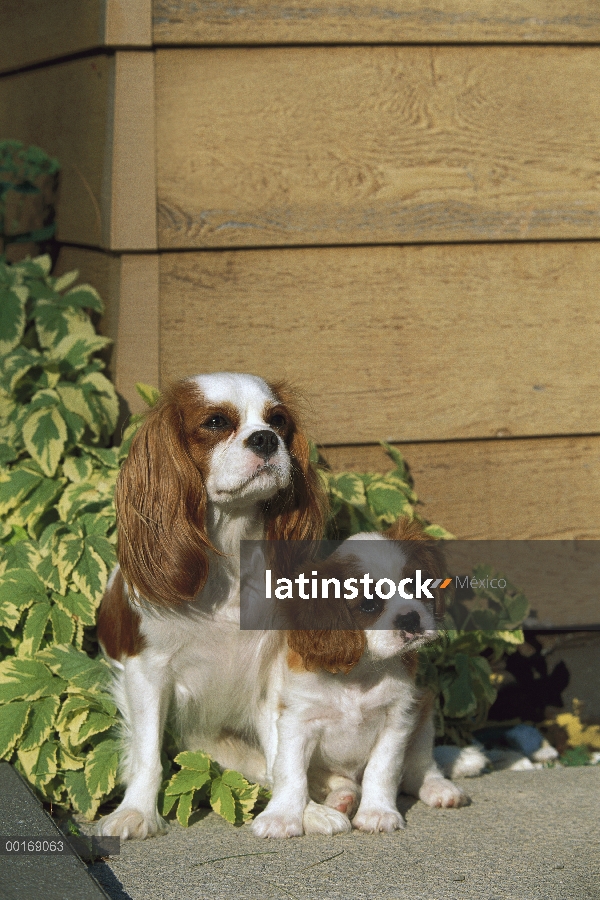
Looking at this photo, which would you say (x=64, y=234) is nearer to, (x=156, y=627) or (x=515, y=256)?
(x=515, y=256)

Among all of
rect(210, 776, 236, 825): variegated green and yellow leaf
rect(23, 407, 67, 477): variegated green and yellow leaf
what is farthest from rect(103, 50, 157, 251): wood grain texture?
rect(210, 776, 236, 825): variegated green and yellow leaf

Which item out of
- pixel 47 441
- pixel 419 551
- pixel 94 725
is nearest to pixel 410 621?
pixel 419 551

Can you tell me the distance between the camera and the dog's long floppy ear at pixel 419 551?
2510 mm

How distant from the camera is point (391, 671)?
2561mm

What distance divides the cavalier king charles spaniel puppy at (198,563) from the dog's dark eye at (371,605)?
32 centimetres

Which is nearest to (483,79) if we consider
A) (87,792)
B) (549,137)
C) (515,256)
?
(549,137)

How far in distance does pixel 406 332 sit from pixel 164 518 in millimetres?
1356

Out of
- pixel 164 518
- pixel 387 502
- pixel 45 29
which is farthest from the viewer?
pixel 45 29

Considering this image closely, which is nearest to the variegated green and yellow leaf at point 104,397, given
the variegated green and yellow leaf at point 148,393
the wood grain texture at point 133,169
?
the variegated green and yellow leaf at point 148,393

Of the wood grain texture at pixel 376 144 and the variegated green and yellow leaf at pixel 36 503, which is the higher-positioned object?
the wood grain texture at pixel 376 144

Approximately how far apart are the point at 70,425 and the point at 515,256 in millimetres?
1630

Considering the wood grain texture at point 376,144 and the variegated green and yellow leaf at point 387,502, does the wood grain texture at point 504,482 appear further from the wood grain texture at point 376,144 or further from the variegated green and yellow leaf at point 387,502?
the wood grain texture at point 376,144

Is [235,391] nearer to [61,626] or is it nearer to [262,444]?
[262,444]

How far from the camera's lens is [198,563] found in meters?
2.54
